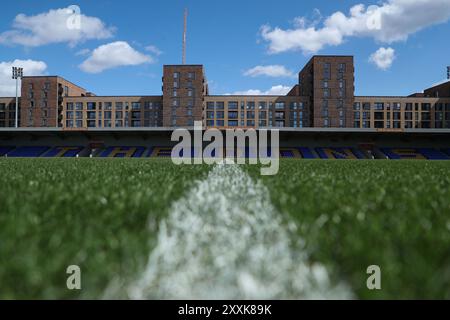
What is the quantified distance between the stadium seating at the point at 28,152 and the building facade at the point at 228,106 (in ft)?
98.6

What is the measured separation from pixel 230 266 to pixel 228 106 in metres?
79.2

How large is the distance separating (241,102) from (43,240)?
79686mm

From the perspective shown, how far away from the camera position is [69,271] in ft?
3.26

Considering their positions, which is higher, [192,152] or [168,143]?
[168,143]

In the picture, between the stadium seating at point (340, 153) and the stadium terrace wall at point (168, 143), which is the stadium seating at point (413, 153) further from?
the stadium seating at point (340, 153)

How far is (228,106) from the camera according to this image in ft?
260

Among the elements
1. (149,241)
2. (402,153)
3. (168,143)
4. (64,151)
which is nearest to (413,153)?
(402,153)

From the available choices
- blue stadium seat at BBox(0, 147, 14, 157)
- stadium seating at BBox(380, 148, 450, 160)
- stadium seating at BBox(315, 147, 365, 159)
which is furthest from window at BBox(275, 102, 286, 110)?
blue stadium seat at BBox(0, 147, 14, 157)

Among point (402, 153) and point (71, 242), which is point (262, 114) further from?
point (71, 242)

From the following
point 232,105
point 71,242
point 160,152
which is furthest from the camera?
point 232,105

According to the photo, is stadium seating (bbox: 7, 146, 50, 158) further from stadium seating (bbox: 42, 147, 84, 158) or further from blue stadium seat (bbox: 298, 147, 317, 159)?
blue stadium seat (bbox: 298, 147, 317, 159)

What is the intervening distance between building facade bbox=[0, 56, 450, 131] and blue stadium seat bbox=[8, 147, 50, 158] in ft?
98.8

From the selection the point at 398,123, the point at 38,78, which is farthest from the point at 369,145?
the point at 38,78

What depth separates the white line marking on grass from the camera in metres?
1.03
